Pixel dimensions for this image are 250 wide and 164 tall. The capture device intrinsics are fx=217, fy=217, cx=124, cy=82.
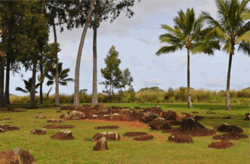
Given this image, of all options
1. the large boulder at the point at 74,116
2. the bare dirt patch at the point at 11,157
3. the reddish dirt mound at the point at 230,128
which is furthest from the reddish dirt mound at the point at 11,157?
the large boulder at the point at 74,116

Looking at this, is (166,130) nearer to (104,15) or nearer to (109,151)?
(109,151)

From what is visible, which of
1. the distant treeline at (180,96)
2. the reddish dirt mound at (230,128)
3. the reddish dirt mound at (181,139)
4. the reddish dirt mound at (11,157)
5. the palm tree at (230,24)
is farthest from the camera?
the distant treeline at (180,96)

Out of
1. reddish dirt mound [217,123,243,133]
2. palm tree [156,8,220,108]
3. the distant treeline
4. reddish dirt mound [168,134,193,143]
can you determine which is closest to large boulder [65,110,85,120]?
reddish dirt mound [168,134,193,143]

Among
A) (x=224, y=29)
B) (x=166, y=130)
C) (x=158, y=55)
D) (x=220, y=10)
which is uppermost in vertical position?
(x=220, y=10)

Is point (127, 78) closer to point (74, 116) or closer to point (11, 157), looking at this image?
point (74, 116)

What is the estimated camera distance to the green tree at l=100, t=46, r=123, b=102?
29.1 metres

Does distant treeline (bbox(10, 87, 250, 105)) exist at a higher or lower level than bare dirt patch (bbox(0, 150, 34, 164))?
higher

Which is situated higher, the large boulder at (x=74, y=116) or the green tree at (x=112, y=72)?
the green tree at (x=112, y=72)

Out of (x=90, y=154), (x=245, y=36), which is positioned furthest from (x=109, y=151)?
(x=245, y=36)

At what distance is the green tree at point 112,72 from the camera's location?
29.1m

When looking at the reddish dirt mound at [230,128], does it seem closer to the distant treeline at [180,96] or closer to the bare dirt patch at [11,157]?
the bare dirt patch at [11,157]

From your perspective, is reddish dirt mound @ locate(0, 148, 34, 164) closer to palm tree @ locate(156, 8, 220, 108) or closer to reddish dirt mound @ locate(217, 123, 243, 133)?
reddish dirt mound @ locate(217, 123, 243, 133)

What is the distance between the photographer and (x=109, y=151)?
441 cm

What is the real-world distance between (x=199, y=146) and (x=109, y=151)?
81.9 inches
